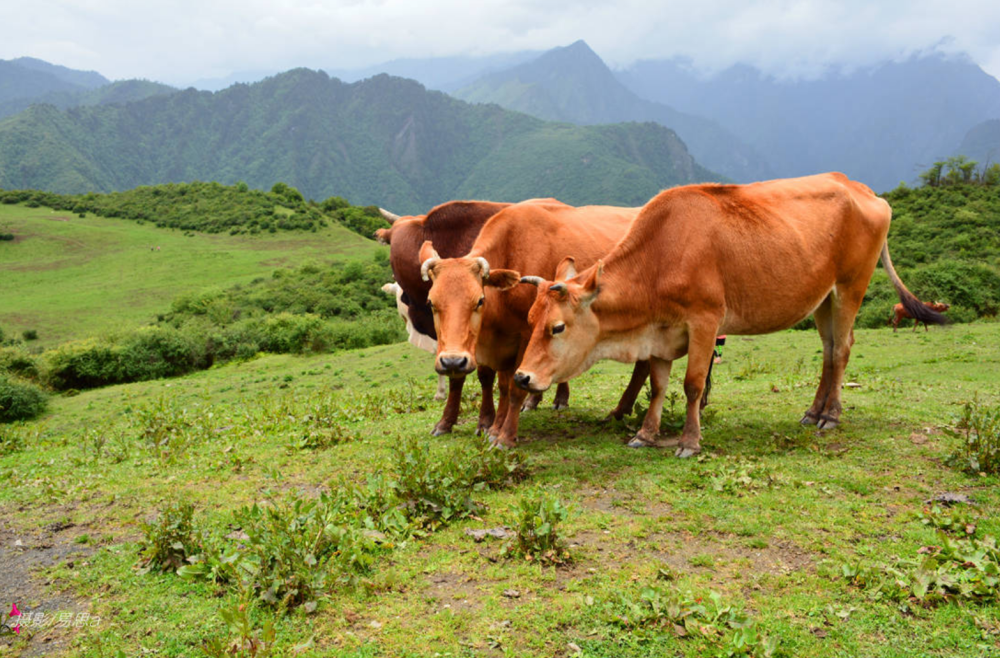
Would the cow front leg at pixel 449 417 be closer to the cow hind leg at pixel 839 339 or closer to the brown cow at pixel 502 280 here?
the brown cow at pixel 502 280

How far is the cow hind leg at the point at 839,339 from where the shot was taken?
8445 millimetres

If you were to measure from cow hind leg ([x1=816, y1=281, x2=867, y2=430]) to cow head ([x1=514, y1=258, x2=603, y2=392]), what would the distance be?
11.3 feet

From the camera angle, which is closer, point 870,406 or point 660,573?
point 660,573

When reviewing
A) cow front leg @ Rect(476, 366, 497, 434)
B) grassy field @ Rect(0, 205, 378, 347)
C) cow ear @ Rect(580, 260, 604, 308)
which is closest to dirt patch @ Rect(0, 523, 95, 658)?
cow front leg @ Rect(476, 366, 497, 434)

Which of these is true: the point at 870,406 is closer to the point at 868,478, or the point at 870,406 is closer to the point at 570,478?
the point at 868,478

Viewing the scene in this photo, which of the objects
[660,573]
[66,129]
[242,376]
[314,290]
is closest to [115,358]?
[242,376]

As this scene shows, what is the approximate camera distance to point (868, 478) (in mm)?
6383

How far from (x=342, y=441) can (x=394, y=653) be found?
17.6ft

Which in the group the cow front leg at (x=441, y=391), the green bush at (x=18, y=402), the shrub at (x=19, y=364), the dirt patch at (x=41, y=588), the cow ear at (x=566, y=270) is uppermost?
the cow ear at (x=566, y=270)

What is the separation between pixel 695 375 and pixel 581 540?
2882mm

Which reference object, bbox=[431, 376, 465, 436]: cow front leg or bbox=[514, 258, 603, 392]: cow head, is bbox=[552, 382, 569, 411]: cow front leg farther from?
bbox=[514, 258, 603, 392]: cow head

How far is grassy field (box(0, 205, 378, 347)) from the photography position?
49.8m

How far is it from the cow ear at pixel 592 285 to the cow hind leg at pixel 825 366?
11.3ft

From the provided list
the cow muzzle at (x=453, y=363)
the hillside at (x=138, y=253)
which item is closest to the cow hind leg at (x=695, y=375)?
the cow muzzle at (x=453, y=363)
